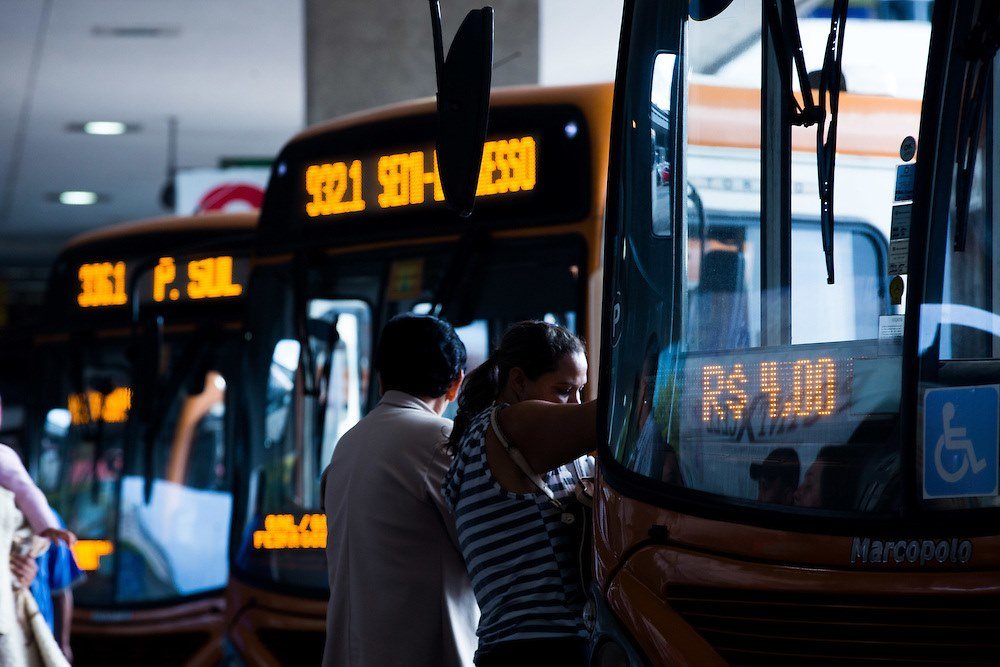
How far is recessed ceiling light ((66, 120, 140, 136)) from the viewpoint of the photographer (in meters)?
14.0

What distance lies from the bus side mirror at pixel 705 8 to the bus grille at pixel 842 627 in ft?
3.84

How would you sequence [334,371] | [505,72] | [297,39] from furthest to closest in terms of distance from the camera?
[297,39]
[505,72]
[334,371]

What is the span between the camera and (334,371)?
5.52 m

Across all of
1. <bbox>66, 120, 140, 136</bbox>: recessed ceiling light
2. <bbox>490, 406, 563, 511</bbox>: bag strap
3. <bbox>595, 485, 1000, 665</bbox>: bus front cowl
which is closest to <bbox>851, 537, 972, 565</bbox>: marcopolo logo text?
<bbox>595, 485, 1000, 665</bbox>: bus front cowl

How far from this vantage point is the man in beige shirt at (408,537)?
3.38 meters

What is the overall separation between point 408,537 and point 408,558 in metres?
0.05

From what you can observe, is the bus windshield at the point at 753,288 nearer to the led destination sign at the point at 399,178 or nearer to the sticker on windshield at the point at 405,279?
the led destination sign at the point at 399,178

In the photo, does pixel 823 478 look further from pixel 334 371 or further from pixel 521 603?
pixel 334 371

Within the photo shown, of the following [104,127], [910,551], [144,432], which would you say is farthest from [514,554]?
[104,127]

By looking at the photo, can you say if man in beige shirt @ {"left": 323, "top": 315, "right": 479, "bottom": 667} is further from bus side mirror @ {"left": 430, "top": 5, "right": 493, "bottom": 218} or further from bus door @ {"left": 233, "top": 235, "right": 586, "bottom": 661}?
bus door @ {"left": 233, "top": 235, "right": 586, "bottom": 661}

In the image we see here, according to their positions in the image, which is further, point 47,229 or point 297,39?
point 47,229

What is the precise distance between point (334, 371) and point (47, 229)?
16.5m

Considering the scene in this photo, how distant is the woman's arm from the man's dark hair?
0.51m

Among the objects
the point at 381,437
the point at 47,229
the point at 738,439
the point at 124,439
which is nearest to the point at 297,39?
the point at 124,439
